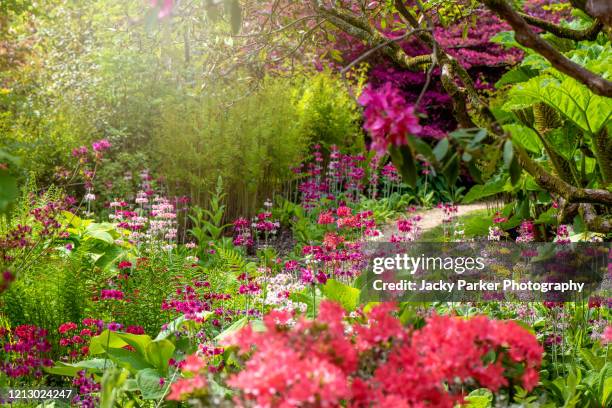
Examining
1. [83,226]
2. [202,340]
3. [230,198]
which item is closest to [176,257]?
[83,226]

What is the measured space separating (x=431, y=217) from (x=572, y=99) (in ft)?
12.5

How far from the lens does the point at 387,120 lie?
150 cm

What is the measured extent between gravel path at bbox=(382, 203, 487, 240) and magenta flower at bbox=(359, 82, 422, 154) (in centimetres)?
486

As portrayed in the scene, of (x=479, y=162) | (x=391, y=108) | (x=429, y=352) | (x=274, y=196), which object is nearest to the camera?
(x=429, y=352)

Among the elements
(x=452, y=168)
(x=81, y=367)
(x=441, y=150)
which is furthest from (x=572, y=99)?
(x=81, y=367)

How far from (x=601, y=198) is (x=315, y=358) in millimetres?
1829

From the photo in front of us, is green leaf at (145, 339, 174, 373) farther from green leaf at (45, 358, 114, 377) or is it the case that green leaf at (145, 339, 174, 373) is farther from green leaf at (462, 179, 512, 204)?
green leaf at (462, 179, 512, 204)

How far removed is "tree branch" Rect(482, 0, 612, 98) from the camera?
1.73 meters

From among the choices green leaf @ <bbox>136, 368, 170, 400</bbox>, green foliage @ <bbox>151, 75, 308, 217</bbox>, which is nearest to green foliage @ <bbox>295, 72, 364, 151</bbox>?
green foliage @ <bbox>151, 75, 308, 217</bbox>

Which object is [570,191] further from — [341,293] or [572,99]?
[572,99]

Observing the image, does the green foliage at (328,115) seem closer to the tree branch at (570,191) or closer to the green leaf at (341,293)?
the green leaf at (341,293)

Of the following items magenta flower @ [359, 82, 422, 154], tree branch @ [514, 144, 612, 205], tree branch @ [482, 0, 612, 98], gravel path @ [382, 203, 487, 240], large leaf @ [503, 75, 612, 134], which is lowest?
gravel path @ [382, 203, 487, 240]

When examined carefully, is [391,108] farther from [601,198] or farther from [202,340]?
[202,340]

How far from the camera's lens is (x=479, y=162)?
21.7 ft
